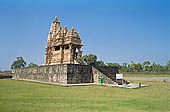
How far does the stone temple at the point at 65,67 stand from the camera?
1984 centimetres

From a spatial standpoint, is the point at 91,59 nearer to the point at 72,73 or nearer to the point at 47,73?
the point at 47,73

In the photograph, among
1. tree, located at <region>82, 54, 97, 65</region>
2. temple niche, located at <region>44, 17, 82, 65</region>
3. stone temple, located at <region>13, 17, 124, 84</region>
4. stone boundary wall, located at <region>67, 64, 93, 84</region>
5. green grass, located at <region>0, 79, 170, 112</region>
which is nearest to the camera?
green grass, located at <region>0, 79, 170, 112</region>

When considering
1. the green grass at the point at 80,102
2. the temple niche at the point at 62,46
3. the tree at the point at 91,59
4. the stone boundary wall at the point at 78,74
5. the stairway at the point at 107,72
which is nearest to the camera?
the green grass at the point at 80,102

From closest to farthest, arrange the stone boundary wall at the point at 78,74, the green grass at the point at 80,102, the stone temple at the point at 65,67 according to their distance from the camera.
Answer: the green grass at the point at 80,102 < the stone boundary wall at the point at 78,74 < the stone temple at the point at 65,67

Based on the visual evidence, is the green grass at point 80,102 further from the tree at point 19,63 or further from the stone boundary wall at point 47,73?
the tree at point 19,63

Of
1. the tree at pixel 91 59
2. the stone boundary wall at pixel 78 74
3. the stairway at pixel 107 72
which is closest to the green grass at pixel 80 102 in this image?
the stone boundary wall at pixel 78 74

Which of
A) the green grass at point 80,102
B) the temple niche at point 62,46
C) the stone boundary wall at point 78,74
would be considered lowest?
the green grass at point 80,102

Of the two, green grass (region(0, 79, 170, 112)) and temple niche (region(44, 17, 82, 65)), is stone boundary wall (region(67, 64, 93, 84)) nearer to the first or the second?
temple niche (region(44, 17, 82, 65))

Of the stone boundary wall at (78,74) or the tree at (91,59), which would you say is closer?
the stone boundary wall at (78,74)

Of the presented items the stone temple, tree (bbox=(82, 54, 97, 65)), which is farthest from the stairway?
tree (bbox=(82, 54, 97, 65))

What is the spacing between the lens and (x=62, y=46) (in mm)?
24391

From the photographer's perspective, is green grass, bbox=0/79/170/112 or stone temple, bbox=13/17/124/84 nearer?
green grass, bbox=0/79/170/112

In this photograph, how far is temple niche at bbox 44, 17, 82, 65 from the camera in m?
23.0

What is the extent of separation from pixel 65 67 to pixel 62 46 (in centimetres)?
582
